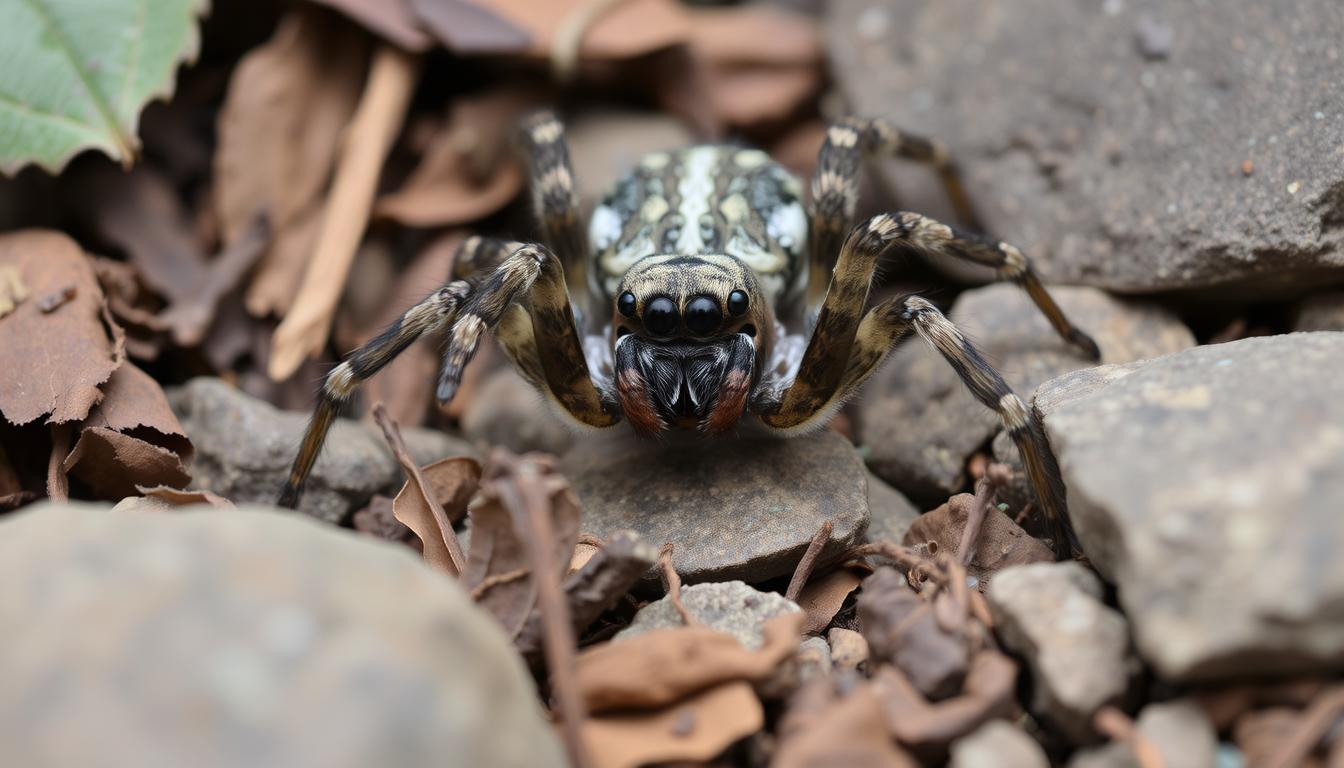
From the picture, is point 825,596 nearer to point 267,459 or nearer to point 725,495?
point 725,495

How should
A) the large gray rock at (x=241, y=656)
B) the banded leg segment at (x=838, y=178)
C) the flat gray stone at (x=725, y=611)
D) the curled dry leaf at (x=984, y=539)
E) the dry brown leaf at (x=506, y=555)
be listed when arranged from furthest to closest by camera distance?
the banded leg segment at (x=838, y=178) < the curled dry leaf at (x=984, y=539) < the flat gray stone at (x=725, y=611) < the dry brown leaf at (x=506, y=555) < the large gray rock at (x=241, y=656)

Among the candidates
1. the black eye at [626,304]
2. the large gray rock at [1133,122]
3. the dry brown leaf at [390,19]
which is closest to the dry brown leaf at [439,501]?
the black eye at [626,304]

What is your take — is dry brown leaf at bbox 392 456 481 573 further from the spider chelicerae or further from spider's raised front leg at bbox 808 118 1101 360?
spider's raised front leg at bbox 808 118 1101 360

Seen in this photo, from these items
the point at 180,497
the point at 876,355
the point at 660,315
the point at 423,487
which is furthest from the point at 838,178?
the point at 180,497

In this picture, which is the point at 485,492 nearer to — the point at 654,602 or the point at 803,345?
the point at 654,602

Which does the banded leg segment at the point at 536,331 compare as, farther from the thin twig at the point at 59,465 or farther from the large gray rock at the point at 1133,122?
the large gray rock at the point at 1133,122
